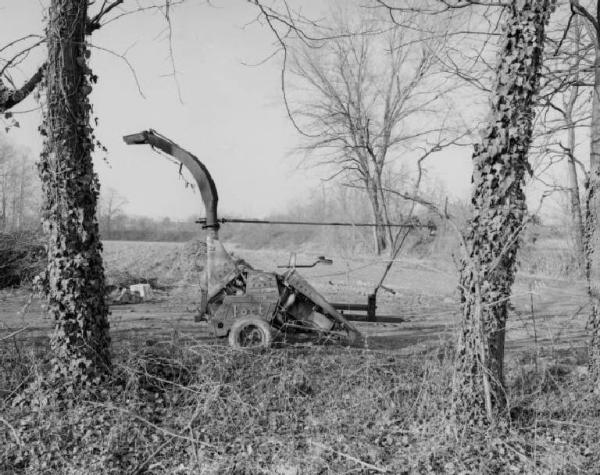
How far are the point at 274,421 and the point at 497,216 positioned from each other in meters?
2.68

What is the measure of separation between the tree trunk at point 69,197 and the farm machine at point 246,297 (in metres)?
2.27

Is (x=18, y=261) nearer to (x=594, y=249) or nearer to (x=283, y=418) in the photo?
(x=283, y=418)

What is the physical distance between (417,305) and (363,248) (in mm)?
15875

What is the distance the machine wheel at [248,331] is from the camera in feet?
22.1

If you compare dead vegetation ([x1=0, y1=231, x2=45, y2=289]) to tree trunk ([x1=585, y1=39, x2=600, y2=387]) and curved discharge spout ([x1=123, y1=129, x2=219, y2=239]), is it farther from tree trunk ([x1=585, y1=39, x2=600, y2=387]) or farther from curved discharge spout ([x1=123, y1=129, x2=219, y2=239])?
tree trunk ([x1=585, y1=39, x2=600, y2=387])

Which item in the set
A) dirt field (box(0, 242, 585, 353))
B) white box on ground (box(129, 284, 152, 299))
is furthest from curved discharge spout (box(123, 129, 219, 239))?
white box on ground (box(129, 284, 152, 299))

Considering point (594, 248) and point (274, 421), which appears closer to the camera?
point (274, 421)

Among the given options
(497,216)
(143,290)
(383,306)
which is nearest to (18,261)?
(143,290)

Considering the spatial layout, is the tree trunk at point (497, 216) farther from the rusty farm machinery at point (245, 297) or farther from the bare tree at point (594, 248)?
the rusty farm machinery at point (245, 297)

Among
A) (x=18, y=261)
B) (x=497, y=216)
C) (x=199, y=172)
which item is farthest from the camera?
(x=18, y=261)

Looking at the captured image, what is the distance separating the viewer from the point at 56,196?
4.72 metres

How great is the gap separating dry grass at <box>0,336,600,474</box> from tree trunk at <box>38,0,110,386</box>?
413 mm

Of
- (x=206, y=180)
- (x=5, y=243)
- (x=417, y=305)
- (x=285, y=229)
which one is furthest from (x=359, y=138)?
(x=206, y=180)

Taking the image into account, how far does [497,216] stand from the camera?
4234mm
